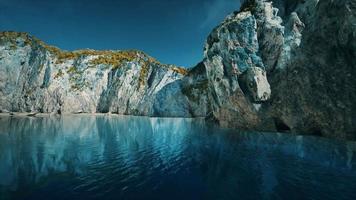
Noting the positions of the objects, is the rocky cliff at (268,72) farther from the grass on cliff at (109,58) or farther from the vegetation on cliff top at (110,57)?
the vegetation on cliff top at (110,57)

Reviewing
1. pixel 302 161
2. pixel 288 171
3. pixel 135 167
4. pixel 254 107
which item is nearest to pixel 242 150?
pixel 302 161

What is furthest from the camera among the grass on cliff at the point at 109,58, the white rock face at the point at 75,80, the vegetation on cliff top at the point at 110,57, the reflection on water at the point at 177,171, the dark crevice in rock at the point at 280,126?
the vegetation on cliff top at the point at 110,57

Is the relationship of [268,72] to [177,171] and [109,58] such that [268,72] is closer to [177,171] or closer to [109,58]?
[177,171]

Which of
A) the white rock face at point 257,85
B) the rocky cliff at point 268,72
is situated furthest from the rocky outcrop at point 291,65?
the white rock face at point 257,85

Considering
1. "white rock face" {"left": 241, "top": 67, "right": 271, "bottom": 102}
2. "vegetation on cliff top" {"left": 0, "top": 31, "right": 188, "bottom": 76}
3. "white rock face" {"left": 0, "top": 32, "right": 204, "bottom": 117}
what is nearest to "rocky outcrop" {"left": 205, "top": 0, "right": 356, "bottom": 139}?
"white rock face" {"left": 241, "top": 67, "right": 271, "bottom": 102}

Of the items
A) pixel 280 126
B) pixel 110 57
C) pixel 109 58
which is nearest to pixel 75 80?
pixel 109 58

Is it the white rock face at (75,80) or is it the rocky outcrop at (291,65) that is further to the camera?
the white rock face at (75,80)

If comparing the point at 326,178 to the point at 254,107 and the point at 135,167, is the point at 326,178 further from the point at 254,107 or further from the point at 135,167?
the point at 254,107
